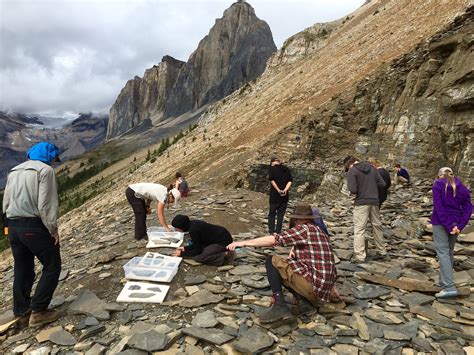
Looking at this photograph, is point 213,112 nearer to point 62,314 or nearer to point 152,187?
point 152,187

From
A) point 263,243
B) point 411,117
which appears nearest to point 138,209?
point 263,243

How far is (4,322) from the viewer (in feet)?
19.2

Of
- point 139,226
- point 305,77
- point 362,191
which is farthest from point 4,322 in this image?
point 305,77

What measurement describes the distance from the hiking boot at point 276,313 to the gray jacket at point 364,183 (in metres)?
3.89

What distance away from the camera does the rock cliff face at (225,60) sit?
446 feet

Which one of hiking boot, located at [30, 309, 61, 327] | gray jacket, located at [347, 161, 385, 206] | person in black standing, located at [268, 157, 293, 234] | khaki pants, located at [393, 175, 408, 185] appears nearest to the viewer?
hiking boot, located at [30, 309, 61, 327]

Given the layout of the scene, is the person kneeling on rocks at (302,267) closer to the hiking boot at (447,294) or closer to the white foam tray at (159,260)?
the hiking boot at (447,294)

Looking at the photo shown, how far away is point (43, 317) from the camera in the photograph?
18.6ft

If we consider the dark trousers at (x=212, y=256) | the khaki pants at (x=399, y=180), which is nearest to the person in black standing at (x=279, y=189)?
the dark trousers at (x=212, y=256)

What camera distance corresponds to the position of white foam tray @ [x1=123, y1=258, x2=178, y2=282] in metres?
6.86

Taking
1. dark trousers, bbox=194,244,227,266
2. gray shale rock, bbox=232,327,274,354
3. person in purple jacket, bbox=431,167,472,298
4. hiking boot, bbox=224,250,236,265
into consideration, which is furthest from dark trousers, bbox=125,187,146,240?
person in purple jacket, bbox=431,167,472,298

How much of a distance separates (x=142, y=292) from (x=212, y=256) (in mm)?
1698

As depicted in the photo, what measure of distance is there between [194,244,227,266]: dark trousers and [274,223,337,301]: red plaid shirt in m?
2.49

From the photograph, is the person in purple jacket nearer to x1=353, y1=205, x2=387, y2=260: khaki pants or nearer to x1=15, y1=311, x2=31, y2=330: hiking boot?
x1=353, y1=205, x2=387, y2=260: khaki pants
